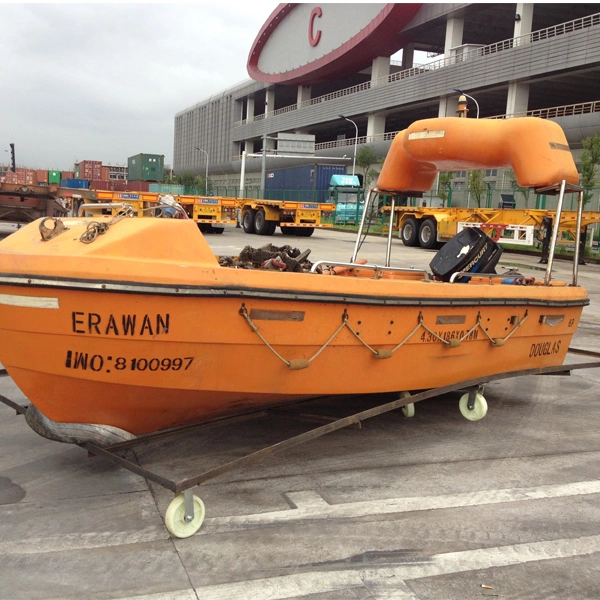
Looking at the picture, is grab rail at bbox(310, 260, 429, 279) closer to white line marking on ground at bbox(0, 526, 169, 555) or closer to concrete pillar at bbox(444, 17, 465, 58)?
white line marking on ground at bbox(0, 526, 169, 555)

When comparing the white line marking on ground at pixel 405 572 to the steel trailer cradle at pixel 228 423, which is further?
the steel trailer cradle at pixel 228 423

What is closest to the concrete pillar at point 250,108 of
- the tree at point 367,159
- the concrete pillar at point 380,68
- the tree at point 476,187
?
the concrete pillar at point 380,68

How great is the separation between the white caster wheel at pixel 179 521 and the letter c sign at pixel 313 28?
58.1 metres

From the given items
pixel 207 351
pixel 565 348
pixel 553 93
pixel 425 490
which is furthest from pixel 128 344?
pixel 553 93

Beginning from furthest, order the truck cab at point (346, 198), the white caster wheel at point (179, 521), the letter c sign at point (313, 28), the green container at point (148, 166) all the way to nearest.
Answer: the green container at point (148, 166) → the letter c sign at point (313, 28) → the truck cab at point (346, 198) → the white caster wheel at point (179, 521)

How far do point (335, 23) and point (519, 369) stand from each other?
175 ft

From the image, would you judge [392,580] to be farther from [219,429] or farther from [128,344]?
[219,429]

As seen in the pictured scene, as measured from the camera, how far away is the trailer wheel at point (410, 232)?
24.6 metres

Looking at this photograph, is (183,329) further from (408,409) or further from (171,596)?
(408,409)

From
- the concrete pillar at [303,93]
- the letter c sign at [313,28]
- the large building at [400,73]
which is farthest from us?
the concrete pillar at [303,93]

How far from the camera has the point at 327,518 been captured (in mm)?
3551

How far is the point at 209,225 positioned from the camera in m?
27.0

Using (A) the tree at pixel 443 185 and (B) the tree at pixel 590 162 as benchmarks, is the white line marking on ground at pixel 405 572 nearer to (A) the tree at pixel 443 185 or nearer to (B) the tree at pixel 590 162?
(B) the tree at pixel 590 162

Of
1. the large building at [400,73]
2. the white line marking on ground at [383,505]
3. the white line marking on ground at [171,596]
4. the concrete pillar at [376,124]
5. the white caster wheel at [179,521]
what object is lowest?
the white line marking on ground at [383,505]
